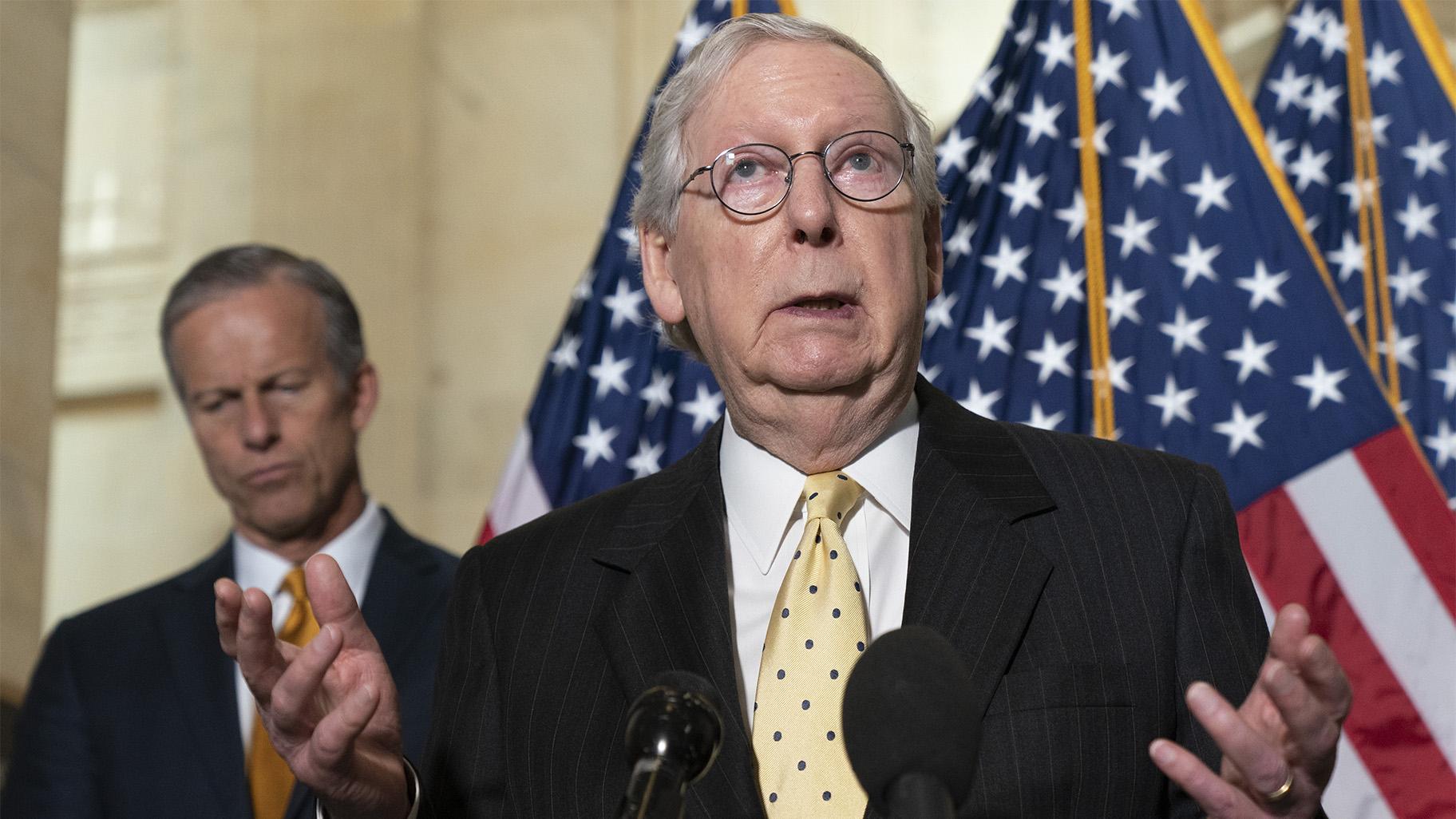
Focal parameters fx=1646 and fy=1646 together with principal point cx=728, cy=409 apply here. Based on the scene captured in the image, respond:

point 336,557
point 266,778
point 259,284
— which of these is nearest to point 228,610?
point 266,778

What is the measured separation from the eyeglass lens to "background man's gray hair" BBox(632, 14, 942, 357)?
0.21 ft

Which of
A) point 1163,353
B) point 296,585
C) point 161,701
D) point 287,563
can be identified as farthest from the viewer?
point 1163,353

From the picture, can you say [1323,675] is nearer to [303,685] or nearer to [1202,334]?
[303,685]

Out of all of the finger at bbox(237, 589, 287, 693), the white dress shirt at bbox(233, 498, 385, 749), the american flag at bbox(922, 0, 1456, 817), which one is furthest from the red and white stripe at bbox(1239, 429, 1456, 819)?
the finger at bbox(237, 589, 287, 693)

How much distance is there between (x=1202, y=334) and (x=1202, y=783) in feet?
7.75

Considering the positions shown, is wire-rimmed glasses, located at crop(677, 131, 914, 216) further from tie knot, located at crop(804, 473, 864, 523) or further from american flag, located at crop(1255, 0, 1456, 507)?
american flag, located at crop(1255, 0, 1456, 507)

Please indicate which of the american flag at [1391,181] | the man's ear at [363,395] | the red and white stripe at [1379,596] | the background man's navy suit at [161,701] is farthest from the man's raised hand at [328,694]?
the american flag at [1391,181]

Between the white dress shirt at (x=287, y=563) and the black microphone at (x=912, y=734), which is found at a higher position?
the black microphone at (x=912, y=734)

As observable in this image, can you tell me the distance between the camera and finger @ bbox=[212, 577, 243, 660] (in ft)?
6.13

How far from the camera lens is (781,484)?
2.33 metres

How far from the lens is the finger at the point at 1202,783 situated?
1.58 metres

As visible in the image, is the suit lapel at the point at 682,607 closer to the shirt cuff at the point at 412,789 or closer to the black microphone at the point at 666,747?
the shirt cuff at the point at 412,789

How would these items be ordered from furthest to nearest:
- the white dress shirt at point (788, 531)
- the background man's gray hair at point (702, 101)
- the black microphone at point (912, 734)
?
the background man's gray hair at point (702, 101)
the white dress shirt at point (788, 531)
the black microphone at point (912, 734)

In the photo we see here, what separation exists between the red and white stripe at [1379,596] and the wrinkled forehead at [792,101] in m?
1.61
